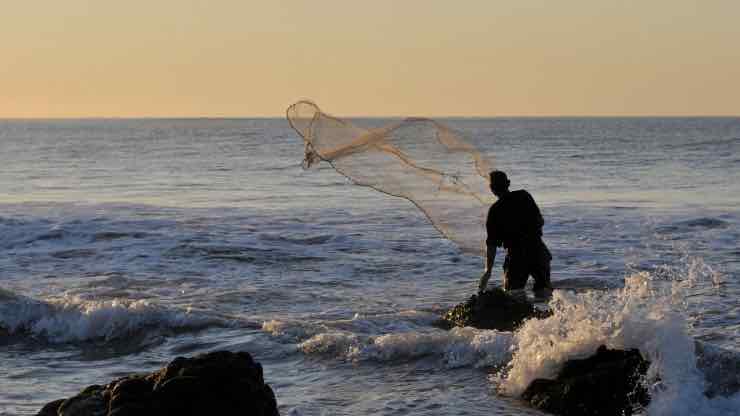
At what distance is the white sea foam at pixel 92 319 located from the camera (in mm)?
13031

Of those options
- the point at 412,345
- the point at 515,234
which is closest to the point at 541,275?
the point at 515,234

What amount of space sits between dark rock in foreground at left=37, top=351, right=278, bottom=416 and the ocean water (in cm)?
162

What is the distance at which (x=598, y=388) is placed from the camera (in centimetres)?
879

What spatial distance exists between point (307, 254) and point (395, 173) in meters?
7.12

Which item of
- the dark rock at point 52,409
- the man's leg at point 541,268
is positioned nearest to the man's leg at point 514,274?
the man's leg at point 541,268

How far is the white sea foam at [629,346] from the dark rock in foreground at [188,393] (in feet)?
9.36

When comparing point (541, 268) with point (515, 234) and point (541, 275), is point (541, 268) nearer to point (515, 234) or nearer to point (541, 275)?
point (541, 275)

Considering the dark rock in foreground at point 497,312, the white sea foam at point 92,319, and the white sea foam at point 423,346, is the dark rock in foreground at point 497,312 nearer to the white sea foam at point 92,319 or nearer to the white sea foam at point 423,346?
the white sea foam at point 423,346

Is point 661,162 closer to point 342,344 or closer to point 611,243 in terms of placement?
point 611,243

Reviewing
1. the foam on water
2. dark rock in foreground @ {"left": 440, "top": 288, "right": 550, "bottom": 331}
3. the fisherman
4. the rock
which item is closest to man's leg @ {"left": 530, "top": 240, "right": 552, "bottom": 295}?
the fisherman

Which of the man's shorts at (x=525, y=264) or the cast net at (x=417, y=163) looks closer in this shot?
the cast net at (x=417, y=163)

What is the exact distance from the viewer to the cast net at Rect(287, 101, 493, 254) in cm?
1188

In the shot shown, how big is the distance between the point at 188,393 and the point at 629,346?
3932 millimetres

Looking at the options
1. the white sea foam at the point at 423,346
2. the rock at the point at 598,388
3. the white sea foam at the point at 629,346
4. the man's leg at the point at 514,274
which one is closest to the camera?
the rock at the point at 598,388
